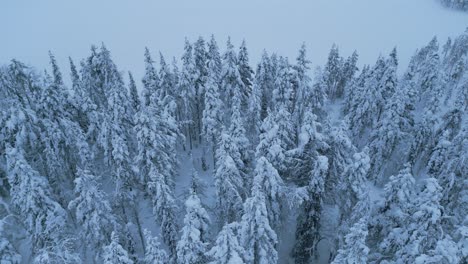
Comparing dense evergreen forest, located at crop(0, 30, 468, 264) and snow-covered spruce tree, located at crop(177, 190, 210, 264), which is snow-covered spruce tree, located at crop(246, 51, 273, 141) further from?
snow-covered spruce tree, located at crop(177, 190, 210, 264)

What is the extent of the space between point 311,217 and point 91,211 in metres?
16.0

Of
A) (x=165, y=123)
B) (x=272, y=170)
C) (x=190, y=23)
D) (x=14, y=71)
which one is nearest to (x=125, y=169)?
(x=165, y=123)

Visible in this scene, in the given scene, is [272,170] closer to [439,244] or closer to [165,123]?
[439,244]

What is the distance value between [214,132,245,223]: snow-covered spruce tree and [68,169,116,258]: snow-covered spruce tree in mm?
8133

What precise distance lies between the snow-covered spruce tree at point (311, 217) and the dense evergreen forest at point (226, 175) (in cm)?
10

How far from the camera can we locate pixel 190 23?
120 meters

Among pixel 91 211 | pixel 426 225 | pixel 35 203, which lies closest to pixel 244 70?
pixel 91 211

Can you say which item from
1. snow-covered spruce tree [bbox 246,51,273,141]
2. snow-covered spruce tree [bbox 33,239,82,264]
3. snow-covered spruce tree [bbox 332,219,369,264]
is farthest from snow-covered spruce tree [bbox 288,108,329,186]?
snow-covered spruce tree [bbox 33,239,82,264]

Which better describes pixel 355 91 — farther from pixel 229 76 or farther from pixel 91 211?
pixel 91 211

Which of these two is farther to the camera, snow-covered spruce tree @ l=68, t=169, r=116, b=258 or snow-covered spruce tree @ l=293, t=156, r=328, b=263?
snow-covered spruce tree @ l=293, t=156, r=328, b=263

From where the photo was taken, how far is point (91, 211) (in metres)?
23.6

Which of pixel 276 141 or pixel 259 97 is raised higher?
pixel 259 97

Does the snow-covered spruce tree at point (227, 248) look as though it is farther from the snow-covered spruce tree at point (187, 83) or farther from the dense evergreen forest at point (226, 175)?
the snow-covered spruce tree at point (187, 83)

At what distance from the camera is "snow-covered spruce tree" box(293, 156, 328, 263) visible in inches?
901
